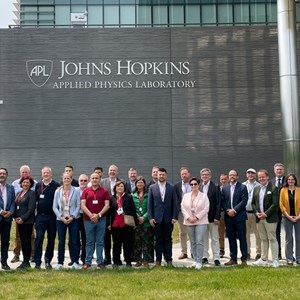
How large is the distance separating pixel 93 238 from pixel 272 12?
17.3 m

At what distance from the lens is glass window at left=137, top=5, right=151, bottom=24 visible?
22.8 m

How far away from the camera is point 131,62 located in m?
20.9

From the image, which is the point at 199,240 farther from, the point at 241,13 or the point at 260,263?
the point at 241,13

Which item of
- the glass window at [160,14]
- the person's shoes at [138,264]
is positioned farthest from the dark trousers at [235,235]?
the glass window at [160,14]

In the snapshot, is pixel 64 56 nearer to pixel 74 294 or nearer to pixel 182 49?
pixel 182 49

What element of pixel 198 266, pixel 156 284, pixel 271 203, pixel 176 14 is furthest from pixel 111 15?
pixel 156 284

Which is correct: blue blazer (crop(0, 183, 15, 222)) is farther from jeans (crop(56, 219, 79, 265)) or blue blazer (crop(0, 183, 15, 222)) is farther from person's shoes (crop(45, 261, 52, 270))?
person's shoes (crop(45, 261, 52, 270))

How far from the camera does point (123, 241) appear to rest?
9570 mm

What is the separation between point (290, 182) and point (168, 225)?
2.49m

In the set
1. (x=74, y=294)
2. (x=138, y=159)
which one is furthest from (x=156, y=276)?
(x=138, y=159)

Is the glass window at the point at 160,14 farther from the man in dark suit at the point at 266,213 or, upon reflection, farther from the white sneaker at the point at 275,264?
the white sneaker at the point at 275,264

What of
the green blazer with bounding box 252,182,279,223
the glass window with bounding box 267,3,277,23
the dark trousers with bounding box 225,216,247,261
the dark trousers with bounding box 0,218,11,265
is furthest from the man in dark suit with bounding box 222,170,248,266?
the glass window with bounding box 267,3,277,23

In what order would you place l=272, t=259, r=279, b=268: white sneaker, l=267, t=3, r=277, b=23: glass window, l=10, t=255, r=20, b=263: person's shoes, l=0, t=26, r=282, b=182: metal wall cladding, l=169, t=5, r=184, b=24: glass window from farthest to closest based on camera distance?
l=169, t=5, r=184, b=24: glass window, l=267, t=3, r=277, b=23: glass window, l=0, t=26, r=282, b=182: metal wall cladding, l=10, t=255, r=20, b=263: person's shoes, l=272, t=259, r=279, b=268: white sneaker

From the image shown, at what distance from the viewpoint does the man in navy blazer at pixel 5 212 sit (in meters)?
9.38
